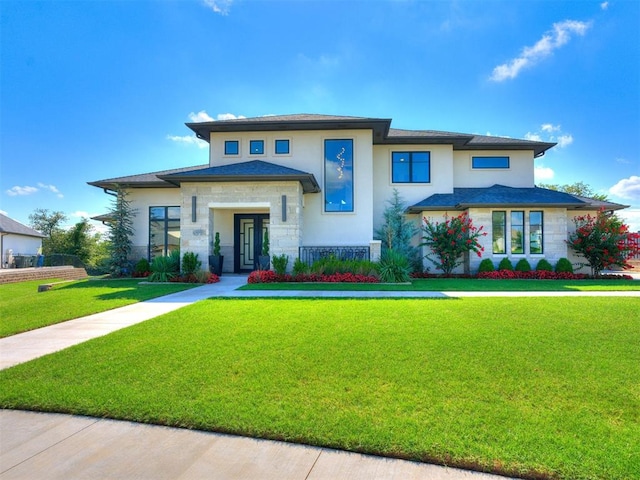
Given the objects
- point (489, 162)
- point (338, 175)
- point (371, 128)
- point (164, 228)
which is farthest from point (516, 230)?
point (164, 228)

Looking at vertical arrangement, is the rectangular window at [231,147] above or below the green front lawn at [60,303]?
above

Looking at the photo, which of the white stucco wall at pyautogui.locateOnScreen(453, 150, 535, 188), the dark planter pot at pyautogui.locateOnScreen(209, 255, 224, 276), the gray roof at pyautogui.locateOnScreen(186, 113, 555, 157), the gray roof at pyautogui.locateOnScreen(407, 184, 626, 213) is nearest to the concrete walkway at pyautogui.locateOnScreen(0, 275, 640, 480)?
the dark planter pot at pyautogui.locateOnScreen(209, 255, 224, 276)

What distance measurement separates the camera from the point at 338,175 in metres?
15.4

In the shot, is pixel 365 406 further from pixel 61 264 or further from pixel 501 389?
pixel 61 264

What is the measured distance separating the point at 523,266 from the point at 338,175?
9.82 metres

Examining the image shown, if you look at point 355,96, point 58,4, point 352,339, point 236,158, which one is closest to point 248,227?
point 236,158

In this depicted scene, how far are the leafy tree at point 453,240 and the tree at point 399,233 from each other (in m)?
0.95

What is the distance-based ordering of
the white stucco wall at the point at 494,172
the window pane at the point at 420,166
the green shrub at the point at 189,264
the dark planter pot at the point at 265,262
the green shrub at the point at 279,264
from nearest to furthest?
the green shrub at the point at 279,264, the green shrub at the point at 189,264, the dark planter pot at the point at 265,262, the window pane at the point at 420,166, the white stucco wall at the point at 494,172

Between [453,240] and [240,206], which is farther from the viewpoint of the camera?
[453,240]

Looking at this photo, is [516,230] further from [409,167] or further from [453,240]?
[409,167]

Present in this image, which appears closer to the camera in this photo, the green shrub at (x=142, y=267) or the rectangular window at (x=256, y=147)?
the green shrub at (x=142, y=267)

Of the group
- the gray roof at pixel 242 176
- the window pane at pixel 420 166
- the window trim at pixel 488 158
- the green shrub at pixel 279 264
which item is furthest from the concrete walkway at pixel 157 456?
the window trim at pixel 488 158

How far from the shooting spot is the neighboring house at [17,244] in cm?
2639

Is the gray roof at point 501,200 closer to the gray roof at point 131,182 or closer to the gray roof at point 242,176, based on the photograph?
the gray roof at point 242,176
